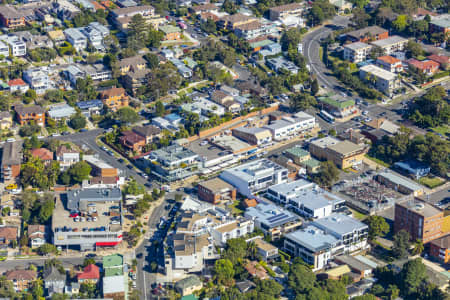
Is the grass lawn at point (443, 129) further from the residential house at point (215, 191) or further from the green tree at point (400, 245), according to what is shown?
the residential house at point (215, 191)

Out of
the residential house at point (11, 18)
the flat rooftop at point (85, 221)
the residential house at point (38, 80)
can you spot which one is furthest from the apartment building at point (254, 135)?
the residential house at point (11, 18)

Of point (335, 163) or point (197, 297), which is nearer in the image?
point (197, 297)

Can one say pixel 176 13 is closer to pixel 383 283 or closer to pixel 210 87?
pixel 210 87

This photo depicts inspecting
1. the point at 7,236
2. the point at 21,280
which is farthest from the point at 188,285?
the point at 7,236

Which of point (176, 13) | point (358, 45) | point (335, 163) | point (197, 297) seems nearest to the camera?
point (197, 297)

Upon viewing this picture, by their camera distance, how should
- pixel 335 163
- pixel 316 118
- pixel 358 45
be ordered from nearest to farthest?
1. pixel 335 163
2. pixel 316 118
3. pixel 358 45

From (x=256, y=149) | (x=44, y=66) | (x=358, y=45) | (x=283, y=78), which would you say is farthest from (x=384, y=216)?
(x=44, y=66)
